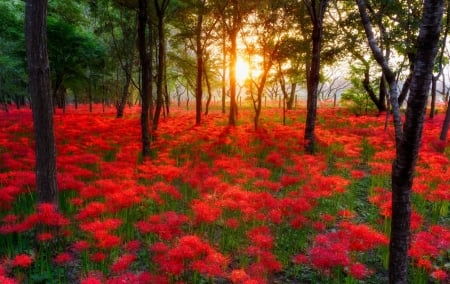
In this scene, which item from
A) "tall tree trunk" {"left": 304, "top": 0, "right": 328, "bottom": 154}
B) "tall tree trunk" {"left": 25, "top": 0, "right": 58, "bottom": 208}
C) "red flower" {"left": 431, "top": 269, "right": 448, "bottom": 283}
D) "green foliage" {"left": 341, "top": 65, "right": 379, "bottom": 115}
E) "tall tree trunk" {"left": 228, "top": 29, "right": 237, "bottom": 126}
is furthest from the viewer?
"green foliage" {"left": 341, "top": 65, "right": 379, "bottom": 115}

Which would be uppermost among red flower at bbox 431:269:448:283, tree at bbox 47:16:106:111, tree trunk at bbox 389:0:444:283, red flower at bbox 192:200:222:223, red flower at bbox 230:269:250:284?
tree at bbox 47:16:106:111

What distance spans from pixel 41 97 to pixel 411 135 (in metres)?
6.77

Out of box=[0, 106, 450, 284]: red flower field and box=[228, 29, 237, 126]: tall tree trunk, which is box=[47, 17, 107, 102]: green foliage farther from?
box=[0, 106, 450, 284]: red flower field

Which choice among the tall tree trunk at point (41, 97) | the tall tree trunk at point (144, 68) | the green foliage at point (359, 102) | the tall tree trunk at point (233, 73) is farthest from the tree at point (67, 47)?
the green foliage at point (359, 102)

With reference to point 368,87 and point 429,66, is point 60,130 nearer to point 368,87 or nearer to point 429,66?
point 429,66

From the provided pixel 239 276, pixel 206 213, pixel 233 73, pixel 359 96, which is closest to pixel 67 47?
pixel 233 73

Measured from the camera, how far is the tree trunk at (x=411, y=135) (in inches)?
164

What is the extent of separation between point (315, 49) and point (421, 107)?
35.9ft

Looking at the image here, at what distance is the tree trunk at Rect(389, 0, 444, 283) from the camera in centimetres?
416

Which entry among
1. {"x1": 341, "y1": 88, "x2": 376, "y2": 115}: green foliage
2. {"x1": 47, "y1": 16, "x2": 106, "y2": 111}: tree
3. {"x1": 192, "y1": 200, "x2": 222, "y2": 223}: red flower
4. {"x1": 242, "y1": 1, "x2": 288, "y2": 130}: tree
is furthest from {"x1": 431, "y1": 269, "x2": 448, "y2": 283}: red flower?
{"x1": 341, "y1": 88, "x2": 376, "y2": 115}: green foliage

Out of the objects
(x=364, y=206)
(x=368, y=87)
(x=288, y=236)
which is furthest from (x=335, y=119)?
(x=288, y=236)

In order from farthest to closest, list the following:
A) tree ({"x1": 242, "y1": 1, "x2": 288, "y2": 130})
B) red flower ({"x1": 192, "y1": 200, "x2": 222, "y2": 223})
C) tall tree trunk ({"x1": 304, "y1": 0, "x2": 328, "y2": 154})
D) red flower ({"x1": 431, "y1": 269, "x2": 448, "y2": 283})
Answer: tree ({"x1": 242, "y1": 1, "x2": 288, "y2": 130}) → tall tree trunk ({"x1": 304, "y1": 0, "x2": 328, "y2": 154}) → red flower ({"x1": 192, "y1": 200, "x2": 222, "y2": 223}) → red flower ({"x1": 431, "y1": 269, "x2": 448, "y2": 283})

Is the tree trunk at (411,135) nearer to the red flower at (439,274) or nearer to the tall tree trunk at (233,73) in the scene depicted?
the red flower at (439,274)

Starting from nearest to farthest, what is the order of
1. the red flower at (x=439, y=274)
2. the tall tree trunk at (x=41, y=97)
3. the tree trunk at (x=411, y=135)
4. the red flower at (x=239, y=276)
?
1. the tree trunk at (x=411, y=135)
2. the red flower at (x=239, y=276)
3. the red flower at (x=439, y=274)
4. the tall tree trunk at (x=41, y=97)
